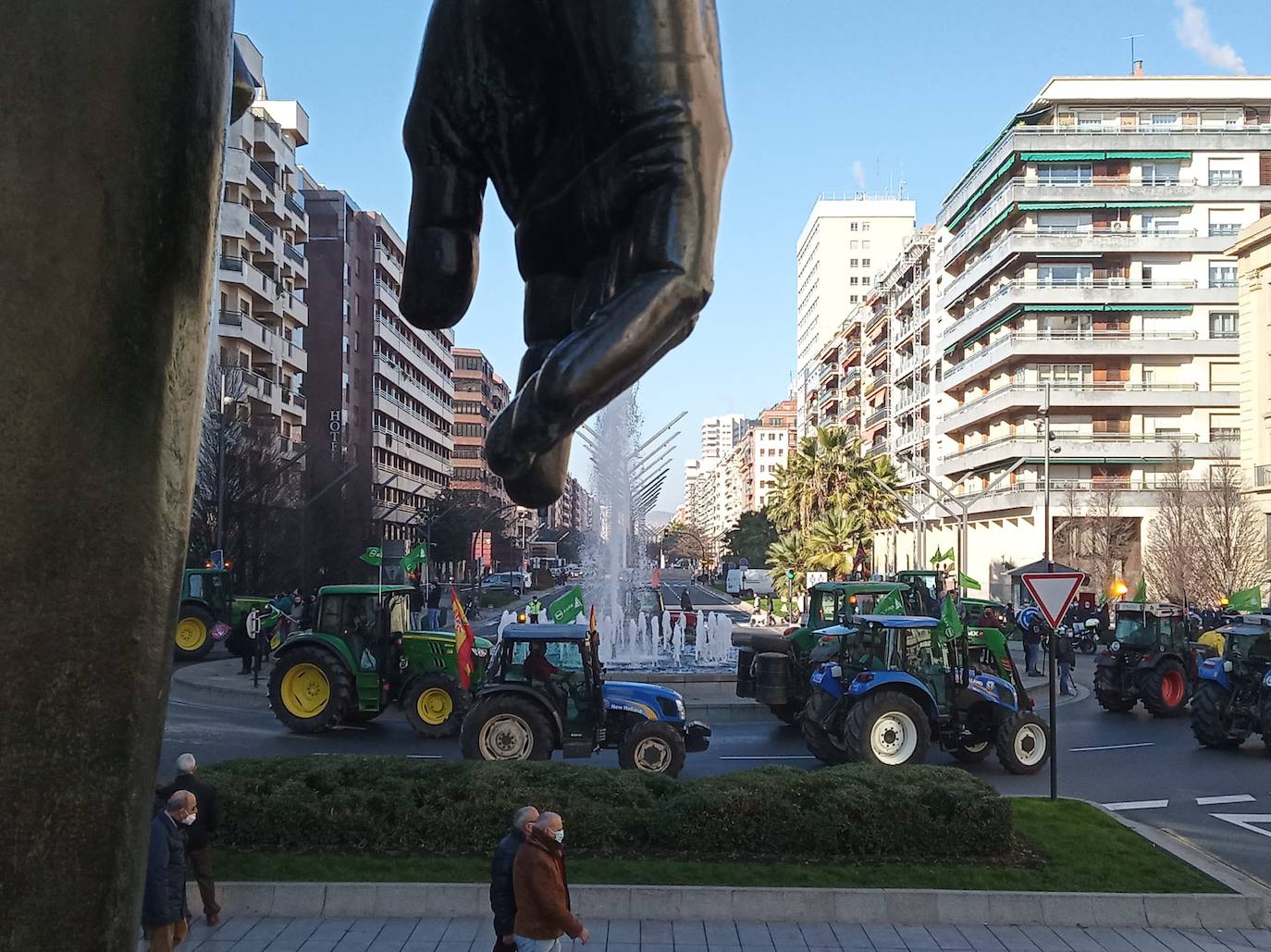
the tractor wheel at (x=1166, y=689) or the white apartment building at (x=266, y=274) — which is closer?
the tractor wheel at (x=1166, y=689)

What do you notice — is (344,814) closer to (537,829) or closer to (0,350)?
(537,829)

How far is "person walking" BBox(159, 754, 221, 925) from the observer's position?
343 inches

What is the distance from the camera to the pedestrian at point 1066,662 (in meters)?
26.5

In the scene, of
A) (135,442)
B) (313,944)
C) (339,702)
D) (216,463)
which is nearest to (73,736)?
(135,442)

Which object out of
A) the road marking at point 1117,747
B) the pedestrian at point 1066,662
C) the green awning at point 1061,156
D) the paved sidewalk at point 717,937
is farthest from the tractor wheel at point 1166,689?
the green awning at point 1061,156

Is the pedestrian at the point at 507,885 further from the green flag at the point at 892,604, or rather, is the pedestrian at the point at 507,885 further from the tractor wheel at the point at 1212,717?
the green flag at the point at 892,604

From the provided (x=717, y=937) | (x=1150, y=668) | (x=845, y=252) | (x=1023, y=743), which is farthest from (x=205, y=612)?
(x=845, y=252)

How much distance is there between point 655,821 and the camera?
1031 cm


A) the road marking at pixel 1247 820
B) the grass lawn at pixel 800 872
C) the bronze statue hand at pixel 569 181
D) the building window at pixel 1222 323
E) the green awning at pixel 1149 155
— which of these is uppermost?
the green awning at pixel 1149 155

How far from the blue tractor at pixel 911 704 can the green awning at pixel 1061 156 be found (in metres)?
45.4

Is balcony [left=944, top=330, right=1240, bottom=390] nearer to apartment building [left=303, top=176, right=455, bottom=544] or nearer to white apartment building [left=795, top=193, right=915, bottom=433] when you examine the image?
apartment building [left=303, top=176, right=455, bottom=544]

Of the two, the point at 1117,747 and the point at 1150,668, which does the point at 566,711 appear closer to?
the point at 1117,747

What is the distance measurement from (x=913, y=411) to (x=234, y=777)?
69174 mm

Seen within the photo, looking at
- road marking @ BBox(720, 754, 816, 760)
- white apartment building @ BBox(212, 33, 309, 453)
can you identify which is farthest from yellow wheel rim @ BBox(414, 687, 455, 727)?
white apartment building @ BBox(212, 33, 309, 453)
